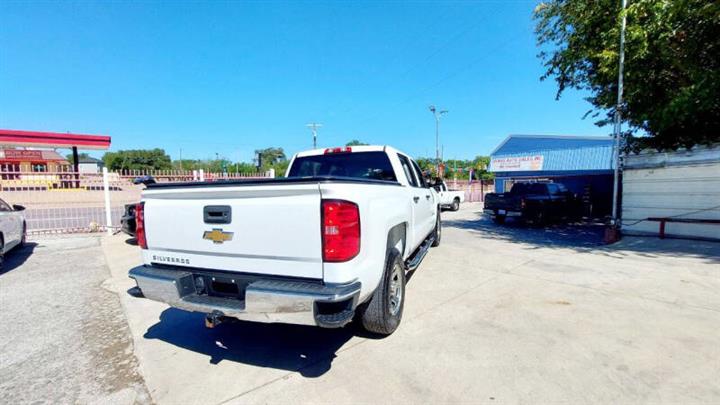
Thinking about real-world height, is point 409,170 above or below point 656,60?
below

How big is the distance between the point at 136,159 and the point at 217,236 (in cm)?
9990

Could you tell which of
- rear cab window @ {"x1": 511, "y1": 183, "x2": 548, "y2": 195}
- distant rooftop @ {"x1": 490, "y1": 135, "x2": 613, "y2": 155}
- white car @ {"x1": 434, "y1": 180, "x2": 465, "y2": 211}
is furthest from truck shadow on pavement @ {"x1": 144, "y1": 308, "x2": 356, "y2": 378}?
distant rooftop @ {"x1": 490, "y1": 135, "x2": 613, "y2": 155}

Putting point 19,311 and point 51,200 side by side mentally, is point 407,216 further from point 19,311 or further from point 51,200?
point 51,200

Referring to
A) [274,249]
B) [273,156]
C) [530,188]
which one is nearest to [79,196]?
[274,249]

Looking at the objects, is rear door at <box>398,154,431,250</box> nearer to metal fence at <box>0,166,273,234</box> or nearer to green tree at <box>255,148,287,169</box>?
metal fence at <box>0,166,273,234</box>

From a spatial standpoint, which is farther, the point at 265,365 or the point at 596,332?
the point at 596,332

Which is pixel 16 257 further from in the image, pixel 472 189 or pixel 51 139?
pixel 472 189

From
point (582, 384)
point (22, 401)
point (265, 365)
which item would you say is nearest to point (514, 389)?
point (582, 384)

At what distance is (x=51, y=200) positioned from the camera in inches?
529

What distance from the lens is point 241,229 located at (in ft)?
8.58

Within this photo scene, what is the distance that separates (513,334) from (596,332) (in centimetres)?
→ 86

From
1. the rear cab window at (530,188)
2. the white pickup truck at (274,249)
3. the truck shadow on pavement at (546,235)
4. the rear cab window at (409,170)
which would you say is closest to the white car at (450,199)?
the rear cab window at (530,188)

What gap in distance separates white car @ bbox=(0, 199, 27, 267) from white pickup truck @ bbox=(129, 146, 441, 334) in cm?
542

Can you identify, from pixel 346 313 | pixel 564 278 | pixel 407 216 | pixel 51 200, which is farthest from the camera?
pixel 51 200
